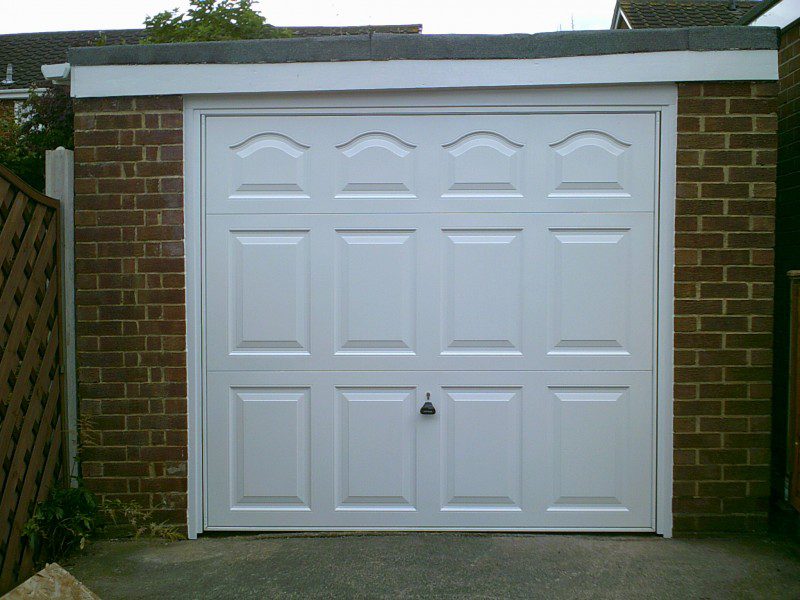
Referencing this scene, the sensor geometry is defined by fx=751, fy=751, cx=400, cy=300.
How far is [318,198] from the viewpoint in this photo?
160 inches

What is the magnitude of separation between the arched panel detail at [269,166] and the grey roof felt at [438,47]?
1.40ft

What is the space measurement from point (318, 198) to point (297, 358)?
0.88 m

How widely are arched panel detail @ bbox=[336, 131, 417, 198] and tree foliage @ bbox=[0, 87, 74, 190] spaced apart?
9.25ft

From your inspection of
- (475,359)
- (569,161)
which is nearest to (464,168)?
(569,161)

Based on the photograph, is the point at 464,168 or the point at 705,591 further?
the point at 464,168

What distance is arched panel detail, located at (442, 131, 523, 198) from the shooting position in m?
4.05

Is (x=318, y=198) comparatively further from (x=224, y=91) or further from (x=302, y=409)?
(x=302, y=409)

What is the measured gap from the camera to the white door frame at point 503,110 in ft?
13.1

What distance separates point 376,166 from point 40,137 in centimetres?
323

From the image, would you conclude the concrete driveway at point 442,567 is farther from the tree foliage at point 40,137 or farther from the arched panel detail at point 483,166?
the tree foliage at point 40,137

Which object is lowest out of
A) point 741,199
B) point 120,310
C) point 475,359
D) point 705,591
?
point 705,591

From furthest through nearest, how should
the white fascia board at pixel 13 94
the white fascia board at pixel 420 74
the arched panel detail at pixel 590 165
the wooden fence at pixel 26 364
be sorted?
1. the white fascia board at pixel 13 94
2. the arched panel detail at pixel 590 165
3. the white fascia board at pixel 420 74
4. the wooden fence at pixel 26 364

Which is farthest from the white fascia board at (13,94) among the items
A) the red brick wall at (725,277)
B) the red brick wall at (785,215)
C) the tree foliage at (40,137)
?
the red brick wall at (725,277)

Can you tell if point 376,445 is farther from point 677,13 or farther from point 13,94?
point 13,94
